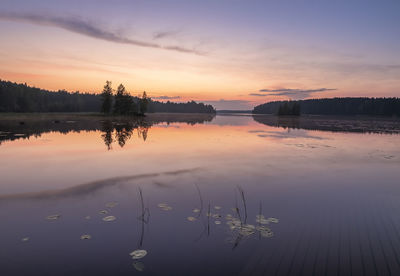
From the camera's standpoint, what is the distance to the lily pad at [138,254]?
19.5 feet

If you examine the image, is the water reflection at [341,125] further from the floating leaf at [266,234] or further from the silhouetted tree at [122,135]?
the floating leaf at [266,234]

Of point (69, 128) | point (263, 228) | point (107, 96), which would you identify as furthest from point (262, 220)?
point (107, 96)

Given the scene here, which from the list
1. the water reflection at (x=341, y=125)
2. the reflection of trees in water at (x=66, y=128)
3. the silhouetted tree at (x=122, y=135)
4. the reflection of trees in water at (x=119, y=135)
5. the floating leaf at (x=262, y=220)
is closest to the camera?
the floating leaf at (x=262, y=220)

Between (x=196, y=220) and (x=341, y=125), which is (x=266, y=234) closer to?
(x=196, y=220)

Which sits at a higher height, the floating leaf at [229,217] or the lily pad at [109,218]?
the floating leaf at [229,217]

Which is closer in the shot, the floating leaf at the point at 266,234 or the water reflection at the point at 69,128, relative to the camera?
the floating leaf at the point at 266,234

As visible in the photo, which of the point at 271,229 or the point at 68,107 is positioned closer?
the point at 271,229

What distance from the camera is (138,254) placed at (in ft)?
19.9

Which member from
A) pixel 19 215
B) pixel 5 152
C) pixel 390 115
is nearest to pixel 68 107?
pixel 5 152

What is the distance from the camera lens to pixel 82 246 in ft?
20.8

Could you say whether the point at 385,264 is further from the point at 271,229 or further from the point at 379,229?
the point at 271,229

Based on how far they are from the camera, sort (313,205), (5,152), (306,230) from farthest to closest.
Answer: (5,152) → (313,205) → (306,230)

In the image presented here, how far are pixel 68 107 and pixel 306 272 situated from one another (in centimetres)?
16922

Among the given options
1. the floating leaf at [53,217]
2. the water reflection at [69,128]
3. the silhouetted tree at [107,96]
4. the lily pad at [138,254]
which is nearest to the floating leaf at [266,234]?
the lily pad at [138,254]
